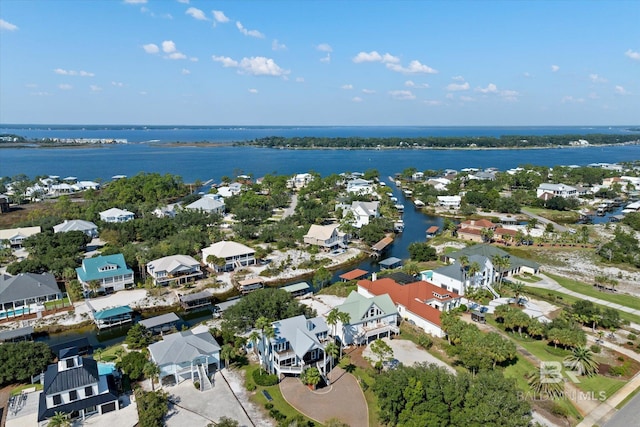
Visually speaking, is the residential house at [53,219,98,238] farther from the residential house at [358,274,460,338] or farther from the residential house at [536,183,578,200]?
the residential house at [536,183,578,200]

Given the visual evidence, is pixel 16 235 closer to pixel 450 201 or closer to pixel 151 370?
pixel 151 370

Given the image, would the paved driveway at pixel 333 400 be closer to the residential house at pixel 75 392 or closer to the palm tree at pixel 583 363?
the residential house at pixel 75 392

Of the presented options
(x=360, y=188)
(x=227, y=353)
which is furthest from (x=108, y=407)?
(x=360, y=188)

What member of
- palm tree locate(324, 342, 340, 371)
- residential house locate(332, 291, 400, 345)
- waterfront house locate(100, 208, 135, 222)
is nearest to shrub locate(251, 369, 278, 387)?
palm tree locate(324, 342, 340, 371)

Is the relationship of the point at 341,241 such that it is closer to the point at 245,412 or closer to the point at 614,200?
the point at 245,412

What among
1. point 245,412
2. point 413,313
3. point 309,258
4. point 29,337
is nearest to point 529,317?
point 413,313

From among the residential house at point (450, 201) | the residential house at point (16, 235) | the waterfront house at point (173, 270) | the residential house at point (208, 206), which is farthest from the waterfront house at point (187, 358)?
the residential house at point (450, 201)
